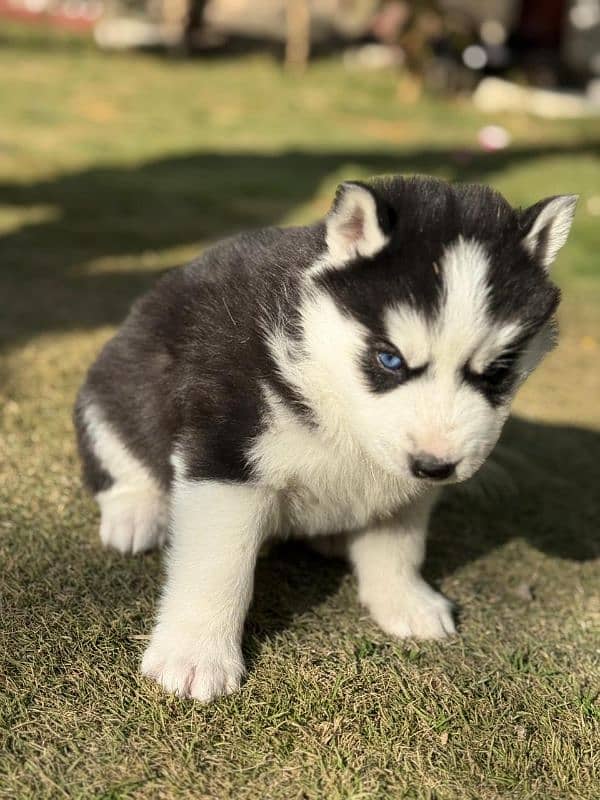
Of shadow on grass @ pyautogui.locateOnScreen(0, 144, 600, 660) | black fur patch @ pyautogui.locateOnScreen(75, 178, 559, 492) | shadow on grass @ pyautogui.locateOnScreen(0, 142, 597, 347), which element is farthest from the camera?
shadow on grass @ pyautogui.locateOnScreen(0, 142, 597, 347)

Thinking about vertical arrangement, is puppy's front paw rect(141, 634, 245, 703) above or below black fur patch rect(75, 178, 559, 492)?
below

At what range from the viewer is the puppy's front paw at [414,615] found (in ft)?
11.4

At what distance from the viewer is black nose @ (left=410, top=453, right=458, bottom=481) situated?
2.64 m

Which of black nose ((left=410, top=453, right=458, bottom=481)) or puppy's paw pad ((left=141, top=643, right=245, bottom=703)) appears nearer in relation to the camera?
black nose ((left=410, top=453, right=458, bottom=481))

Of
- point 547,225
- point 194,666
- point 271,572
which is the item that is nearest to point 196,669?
point 194,666

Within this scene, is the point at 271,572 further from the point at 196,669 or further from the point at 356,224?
the point at 356,224

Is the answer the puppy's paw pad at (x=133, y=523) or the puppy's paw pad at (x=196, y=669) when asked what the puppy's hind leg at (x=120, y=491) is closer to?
the puppy's paw pad at (x=133, y=523)

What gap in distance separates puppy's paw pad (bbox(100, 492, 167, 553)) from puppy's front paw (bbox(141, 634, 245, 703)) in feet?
2.22

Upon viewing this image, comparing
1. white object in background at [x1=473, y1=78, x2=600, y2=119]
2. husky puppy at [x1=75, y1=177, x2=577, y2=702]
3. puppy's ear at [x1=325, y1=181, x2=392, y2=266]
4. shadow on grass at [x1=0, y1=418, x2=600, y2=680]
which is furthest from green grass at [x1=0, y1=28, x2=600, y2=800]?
white object in background at [x1=473, y1=78, x2=600, y2=119]

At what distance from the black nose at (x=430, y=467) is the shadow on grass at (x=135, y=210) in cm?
365

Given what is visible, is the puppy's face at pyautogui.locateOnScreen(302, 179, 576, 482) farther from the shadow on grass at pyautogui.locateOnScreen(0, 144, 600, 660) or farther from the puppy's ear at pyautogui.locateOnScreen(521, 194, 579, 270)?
the shadow on grass at pyautogui.locateOnScreen(0, 144, 600, 660)

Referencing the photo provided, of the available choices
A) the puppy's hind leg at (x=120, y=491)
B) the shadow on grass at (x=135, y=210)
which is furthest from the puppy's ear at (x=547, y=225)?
the shadow on grass at (x=135, y=210)

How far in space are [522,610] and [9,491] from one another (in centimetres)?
219

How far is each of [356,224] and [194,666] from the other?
4.79ft
